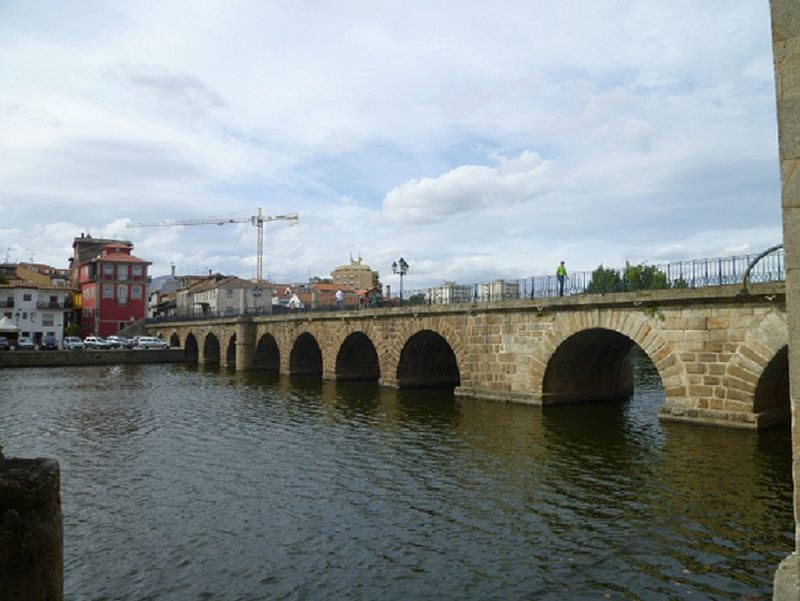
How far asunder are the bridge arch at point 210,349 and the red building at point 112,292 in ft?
86.5

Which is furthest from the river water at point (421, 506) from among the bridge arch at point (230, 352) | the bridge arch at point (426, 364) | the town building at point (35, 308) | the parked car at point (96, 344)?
the town building at point (35, 308)

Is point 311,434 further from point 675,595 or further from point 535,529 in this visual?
point 675,595

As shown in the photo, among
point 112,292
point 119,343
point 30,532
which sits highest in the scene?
point 112,292

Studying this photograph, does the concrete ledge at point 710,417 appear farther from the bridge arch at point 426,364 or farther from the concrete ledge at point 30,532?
the concrete ledge at point 30,532

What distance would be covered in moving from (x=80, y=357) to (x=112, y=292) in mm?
25355

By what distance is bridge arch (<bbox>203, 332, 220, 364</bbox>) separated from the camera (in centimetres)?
6266

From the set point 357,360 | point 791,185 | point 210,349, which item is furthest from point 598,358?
point 210,349

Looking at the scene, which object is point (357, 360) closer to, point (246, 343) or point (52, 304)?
point (246, 343)

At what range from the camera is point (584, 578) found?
28.9 ft

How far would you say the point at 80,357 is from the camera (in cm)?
6009

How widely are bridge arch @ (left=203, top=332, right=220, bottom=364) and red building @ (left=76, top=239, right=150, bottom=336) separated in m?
26.4

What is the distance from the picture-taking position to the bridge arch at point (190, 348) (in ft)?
222

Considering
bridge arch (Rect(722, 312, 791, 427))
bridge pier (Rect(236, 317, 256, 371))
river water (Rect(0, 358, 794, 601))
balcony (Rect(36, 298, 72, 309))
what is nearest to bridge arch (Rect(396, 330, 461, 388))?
river water (Rect(0, 358, 794, 601))

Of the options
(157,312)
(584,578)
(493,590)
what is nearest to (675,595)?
(584,578)
